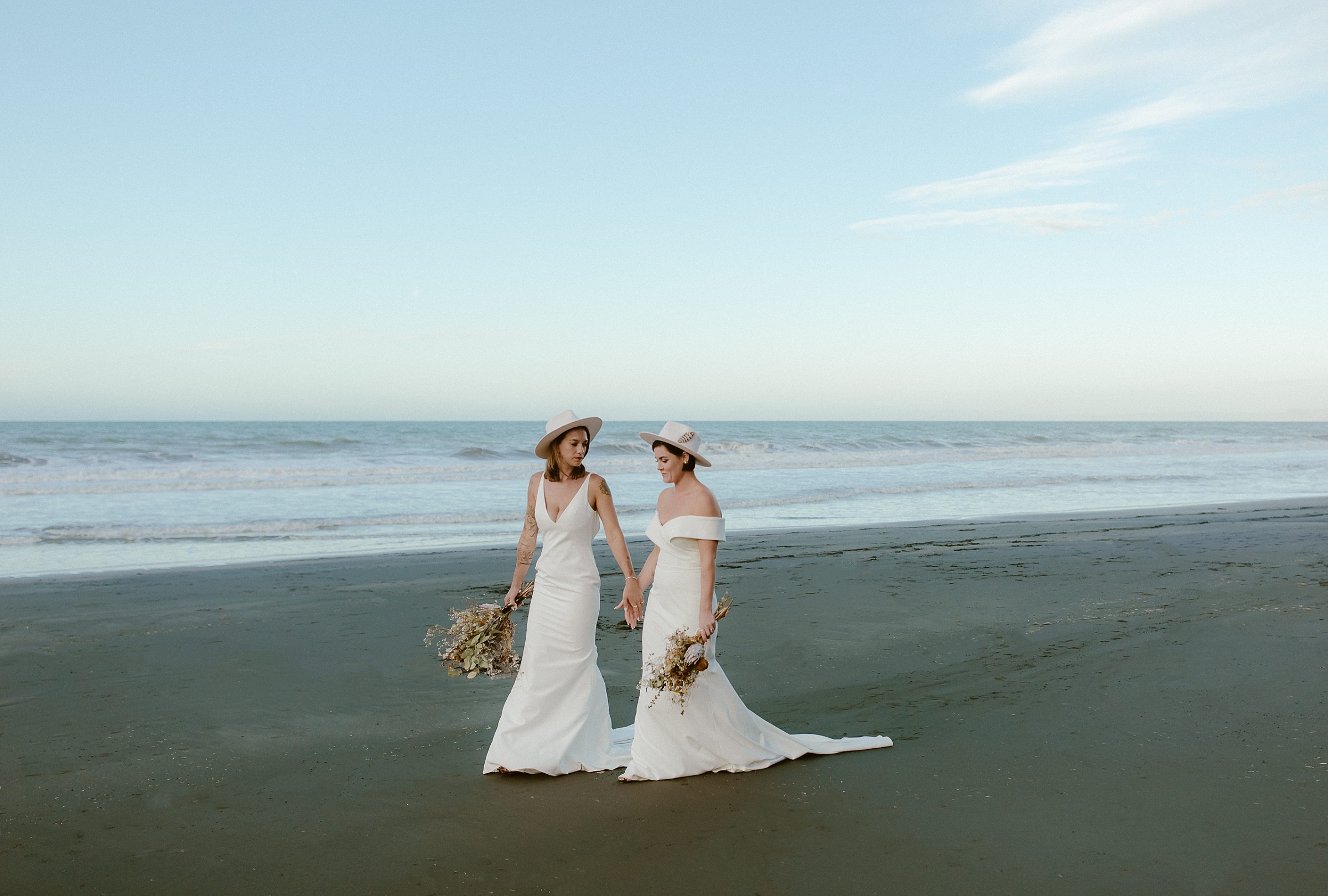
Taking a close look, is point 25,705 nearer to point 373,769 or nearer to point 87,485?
point 373,769

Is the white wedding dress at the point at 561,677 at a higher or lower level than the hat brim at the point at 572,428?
lower

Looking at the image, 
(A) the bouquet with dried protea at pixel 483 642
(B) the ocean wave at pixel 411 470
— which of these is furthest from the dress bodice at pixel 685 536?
(B) the ocean wave at pixel 411 470

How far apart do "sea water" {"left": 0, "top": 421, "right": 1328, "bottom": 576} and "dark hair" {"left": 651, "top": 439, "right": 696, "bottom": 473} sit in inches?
368

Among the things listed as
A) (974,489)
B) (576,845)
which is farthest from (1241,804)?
(974,489)

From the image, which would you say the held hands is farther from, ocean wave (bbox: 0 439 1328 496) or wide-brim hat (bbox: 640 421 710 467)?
ocean wave (bbox: 0 439 1328 496)

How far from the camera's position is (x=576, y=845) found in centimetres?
422

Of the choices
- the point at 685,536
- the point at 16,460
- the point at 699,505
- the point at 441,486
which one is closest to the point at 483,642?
the point at 685,536

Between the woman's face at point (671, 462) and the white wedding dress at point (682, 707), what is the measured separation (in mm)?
226

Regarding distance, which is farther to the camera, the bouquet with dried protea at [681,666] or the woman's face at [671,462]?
the woman's face at [671,462]

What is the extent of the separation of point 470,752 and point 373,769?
55cm

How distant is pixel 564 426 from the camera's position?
198 inches

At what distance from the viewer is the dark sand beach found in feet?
13.2

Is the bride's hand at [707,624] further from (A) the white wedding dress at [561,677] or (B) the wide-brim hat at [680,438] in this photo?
(B) the wide-brim hat at [680,438]

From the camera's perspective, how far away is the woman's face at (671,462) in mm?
4926
